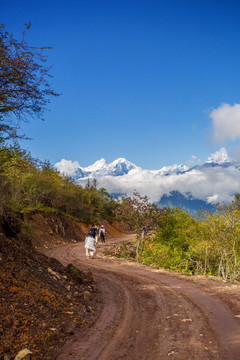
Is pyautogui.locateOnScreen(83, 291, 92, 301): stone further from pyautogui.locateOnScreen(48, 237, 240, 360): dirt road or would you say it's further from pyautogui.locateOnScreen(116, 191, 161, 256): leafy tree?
pyautogui.locateOnScreen(116, 191, 161, 256): leafy tree

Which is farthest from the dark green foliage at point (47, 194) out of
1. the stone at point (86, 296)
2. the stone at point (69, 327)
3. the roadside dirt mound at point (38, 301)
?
the stone at point (69, 327)

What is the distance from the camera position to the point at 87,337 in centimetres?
534

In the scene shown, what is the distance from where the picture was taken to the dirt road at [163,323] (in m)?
4.67

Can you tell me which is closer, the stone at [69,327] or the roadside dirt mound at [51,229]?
the stone at [69,327]

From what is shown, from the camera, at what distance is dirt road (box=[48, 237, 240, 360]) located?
467 cm

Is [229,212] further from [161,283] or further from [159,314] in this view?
[159,314]

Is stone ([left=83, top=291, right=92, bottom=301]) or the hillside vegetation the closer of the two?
stone ([left=83, top=291, right=92, bottom=301])

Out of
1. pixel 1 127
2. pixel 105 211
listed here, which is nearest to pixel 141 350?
pixel 1 127

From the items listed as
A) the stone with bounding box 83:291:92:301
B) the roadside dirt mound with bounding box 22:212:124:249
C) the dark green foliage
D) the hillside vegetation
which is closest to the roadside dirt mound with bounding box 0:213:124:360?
the stone with bounding box 83:291:92:301

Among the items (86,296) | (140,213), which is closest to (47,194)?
(140,213)

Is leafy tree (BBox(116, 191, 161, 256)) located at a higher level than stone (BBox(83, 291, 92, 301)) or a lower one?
higher

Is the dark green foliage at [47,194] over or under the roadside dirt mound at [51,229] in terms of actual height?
over

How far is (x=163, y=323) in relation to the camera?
6066 mm

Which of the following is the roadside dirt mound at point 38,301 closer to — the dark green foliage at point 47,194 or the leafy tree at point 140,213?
the dark green foliage at point 47,194
